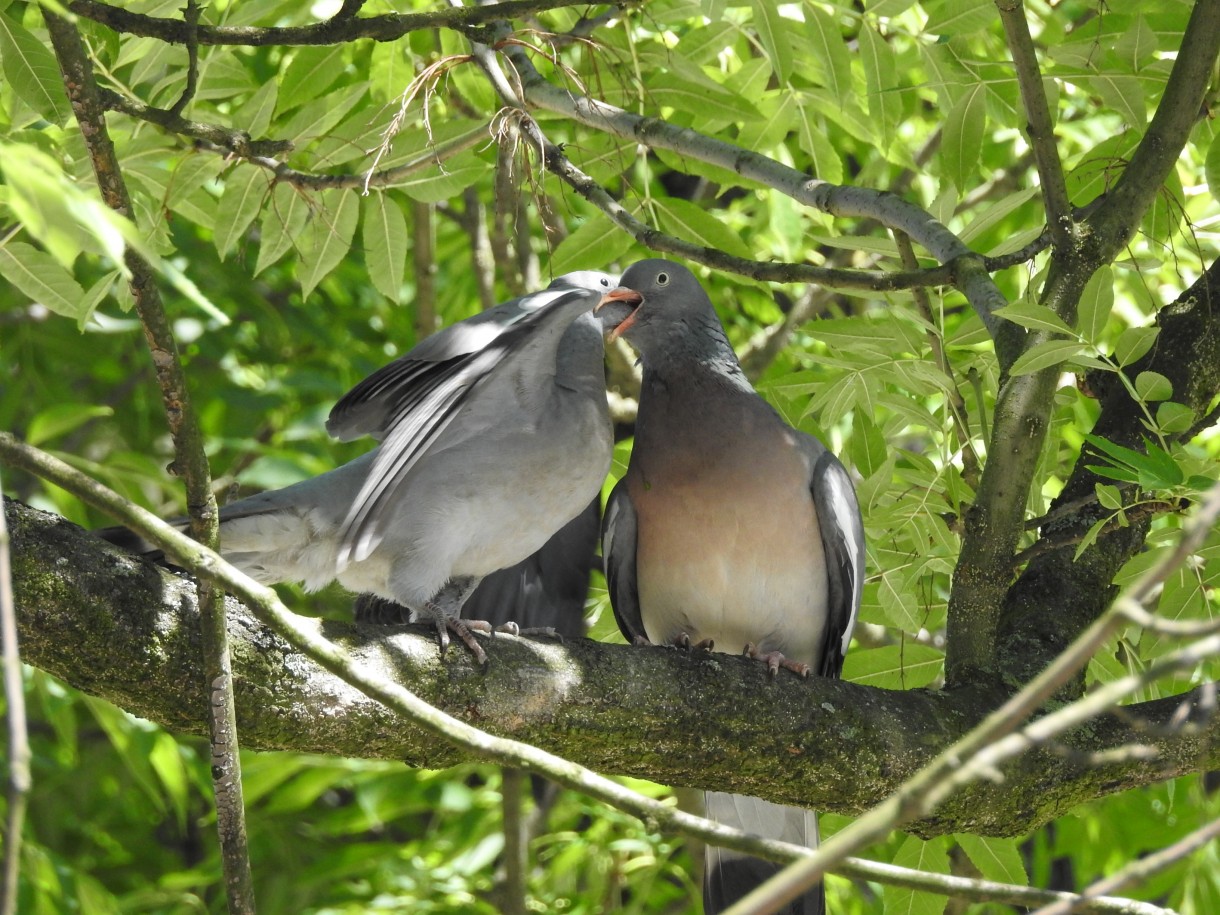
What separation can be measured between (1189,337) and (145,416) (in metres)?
4.26

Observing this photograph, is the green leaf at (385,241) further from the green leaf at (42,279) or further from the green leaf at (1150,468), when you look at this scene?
the green leaf at (1150,468)

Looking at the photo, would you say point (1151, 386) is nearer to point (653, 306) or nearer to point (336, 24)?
point (653, 306)

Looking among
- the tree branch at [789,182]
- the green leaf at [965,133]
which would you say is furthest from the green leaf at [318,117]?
the green leaf at [965,133]

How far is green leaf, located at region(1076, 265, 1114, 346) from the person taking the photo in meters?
2.40

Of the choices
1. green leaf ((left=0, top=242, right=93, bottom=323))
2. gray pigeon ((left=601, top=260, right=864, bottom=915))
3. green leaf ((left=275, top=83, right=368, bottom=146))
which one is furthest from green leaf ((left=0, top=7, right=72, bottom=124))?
gray pigeon ((left=601, top=260, right=864, bottom=915))

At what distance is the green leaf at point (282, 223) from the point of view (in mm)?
3102

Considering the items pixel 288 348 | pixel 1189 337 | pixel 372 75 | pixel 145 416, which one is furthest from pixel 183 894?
pixel 1189 337

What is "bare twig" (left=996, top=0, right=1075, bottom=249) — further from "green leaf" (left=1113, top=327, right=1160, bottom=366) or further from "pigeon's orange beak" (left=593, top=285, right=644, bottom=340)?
"pigeon's orange beak" (left=593, top=285, right=644, bottom=340)

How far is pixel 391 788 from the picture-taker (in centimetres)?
469

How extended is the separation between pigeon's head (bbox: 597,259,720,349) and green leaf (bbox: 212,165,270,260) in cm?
96

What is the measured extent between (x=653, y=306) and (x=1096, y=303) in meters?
1.43

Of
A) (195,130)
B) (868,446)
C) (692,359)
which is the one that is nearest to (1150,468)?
(868,446)

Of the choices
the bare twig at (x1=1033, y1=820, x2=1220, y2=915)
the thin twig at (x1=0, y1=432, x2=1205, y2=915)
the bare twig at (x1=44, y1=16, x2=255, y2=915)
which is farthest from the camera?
the bare twig at (x1=44, y1=16, x2=255, y2=915)

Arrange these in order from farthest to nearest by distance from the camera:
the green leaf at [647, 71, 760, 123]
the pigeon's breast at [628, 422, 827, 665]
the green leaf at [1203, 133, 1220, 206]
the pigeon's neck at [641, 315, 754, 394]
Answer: the pigeon's neck at [641, 315, 754, 394] → the pigeon's breast at [628, 422, 827, 665] → the green leaf at [647, 71, 760, 123] → the green leaf at [1203, 133, 1220, 206]
